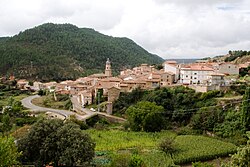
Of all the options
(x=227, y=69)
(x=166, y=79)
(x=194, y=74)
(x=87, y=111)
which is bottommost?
(x=87, y=111)

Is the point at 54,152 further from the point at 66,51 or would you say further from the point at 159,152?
the point at 66,51

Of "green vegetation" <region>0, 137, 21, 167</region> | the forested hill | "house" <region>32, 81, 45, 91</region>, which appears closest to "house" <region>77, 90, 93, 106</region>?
"house" <region>32, 81, 45, 91</region>

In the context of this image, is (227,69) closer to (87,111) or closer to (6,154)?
(87,111)

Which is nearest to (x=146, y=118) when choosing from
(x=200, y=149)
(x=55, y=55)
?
(x=200, y=149)

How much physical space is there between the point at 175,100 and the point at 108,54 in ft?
265

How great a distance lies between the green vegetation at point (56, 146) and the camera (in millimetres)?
21125

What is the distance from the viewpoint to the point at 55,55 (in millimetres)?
106375

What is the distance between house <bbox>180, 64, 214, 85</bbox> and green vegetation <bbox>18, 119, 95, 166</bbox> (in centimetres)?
3132

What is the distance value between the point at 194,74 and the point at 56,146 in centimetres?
3341

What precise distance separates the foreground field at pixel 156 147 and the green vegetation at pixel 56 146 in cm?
614

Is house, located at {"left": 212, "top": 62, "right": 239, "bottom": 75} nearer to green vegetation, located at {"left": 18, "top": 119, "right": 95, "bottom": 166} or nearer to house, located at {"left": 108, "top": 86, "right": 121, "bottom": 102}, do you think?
house, located at {"left": 108, "top": 86, "right": 121, "bottom": 102}

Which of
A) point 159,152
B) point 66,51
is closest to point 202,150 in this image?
point 159,152

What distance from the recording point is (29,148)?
2181 centimetres

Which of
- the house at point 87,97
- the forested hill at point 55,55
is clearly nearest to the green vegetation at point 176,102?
the house at point 87,97
